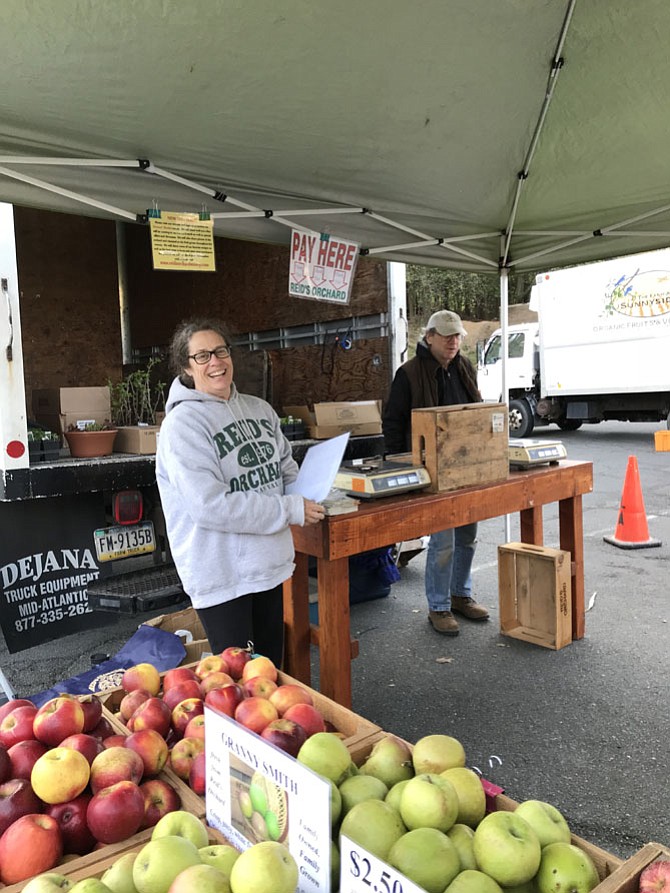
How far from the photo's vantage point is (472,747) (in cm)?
307

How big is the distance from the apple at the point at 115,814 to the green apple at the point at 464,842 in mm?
575

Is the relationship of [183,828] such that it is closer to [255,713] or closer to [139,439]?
[255,713]

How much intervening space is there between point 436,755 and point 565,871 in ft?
1.03

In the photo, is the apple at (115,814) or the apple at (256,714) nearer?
the apple at (115,814)

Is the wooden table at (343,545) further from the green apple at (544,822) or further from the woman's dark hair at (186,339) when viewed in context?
the green apple at (544,822)

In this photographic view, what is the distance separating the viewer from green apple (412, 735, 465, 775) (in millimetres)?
1317

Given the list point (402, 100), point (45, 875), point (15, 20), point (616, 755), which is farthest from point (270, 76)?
point (616, 755)

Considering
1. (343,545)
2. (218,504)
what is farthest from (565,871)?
(343,545)

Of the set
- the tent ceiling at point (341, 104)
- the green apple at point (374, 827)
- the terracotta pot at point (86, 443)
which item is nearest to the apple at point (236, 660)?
the green apple at point (374, 827)

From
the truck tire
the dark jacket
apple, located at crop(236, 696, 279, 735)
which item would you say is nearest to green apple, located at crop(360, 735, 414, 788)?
apple, located at crop(236, 696, 279, 735)

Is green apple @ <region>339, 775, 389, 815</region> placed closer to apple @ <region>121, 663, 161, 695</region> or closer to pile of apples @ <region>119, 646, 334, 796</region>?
pile of apples @ <region>119, 646, 334, 796</region>

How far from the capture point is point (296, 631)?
10.2ft

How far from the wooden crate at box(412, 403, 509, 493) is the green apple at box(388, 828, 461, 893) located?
2.32m

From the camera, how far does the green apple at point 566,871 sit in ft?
3.48
